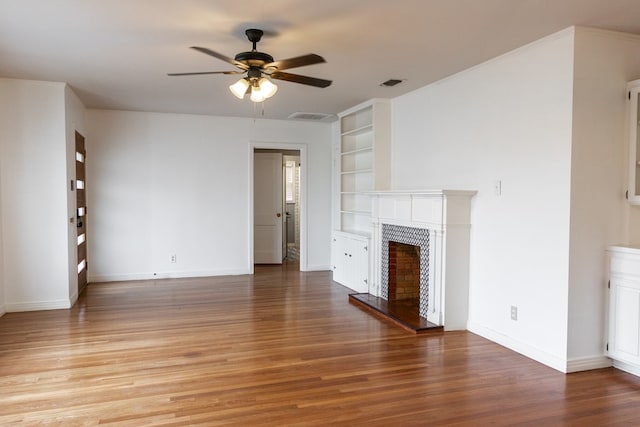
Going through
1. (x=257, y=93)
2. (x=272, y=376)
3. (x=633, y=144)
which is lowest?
(x=272, y=376)

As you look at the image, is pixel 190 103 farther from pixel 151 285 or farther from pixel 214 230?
pixel 151 285

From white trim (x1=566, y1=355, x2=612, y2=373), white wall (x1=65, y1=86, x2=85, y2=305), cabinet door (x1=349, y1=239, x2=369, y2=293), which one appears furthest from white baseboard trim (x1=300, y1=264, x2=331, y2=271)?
white trim (x1=566, y1=355, x2=612, y2=373)

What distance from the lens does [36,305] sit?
4957mm

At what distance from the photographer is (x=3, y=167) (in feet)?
15.7

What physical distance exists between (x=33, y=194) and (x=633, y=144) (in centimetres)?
579

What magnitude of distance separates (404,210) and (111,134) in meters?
4.50

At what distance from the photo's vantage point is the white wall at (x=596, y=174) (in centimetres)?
329

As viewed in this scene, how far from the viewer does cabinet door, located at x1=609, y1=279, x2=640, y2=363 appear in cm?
318

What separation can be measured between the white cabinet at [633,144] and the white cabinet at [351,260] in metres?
2.98

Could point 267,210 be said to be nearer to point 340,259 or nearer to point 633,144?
point 340,259

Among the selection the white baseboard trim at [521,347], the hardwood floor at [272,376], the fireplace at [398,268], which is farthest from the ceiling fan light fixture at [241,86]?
the white baseboard trim at [521,347]

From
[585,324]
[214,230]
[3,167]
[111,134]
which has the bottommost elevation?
[585,324]

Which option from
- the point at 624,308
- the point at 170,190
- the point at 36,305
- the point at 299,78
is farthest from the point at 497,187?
the point at 36,305

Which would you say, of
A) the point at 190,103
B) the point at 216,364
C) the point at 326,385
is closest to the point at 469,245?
the point at 326,385
